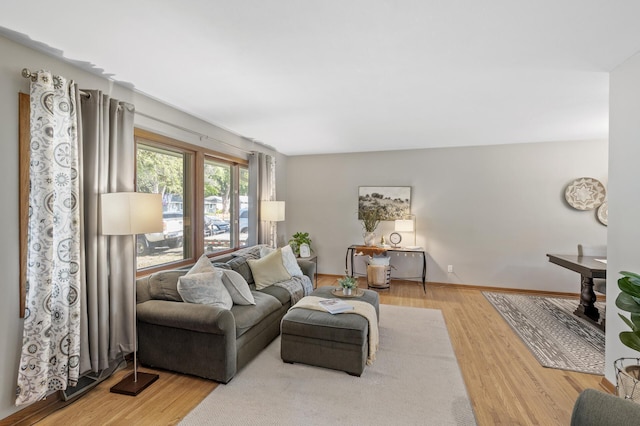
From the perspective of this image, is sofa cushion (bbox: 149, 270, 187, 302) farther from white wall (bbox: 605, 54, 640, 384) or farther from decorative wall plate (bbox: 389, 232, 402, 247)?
decorative wall plate (bbox: 389, 232, 402, 247)

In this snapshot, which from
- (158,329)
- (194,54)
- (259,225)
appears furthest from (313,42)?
(259,225)

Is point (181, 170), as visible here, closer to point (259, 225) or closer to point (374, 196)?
point (259, 225)

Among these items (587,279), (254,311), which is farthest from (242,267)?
(587,279)

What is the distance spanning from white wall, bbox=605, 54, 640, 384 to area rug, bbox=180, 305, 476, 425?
125cm

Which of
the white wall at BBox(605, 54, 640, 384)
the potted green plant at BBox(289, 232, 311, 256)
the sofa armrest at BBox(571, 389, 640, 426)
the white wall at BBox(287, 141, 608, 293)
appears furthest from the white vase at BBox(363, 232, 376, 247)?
the sofa armrest at BBox(571, 389, 640, 426)

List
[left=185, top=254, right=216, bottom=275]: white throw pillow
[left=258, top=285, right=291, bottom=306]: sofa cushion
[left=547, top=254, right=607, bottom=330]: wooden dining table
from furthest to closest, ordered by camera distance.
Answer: [left=547, top=254, right=607, bottom=330]: wooden dining table < [left=258, top=285, right=291, bottom=306]: sofa cushion < [left=185, top=254, right=216, bottom=275]: white throw pillow

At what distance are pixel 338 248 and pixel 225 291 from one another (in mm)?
3427

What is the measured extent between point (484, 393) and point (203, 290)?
7.83 ft

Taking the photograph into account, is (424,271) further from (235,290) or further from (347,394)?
(235,290)

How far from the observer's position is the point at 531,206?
16.1 feet

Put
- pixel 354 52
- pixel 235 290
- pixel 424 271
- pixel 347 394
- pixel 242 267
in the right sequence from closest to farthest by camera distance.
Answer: pixel 354 52 → pixel 347 394 → pixel 235 290 → pixel 242 267 → pixel 424 271

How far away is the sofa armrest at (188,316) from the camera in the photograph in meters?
2.29

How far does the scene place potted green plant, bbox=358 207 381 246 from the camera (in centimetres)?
544

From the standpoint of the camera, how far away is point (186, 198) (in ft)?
12.1
